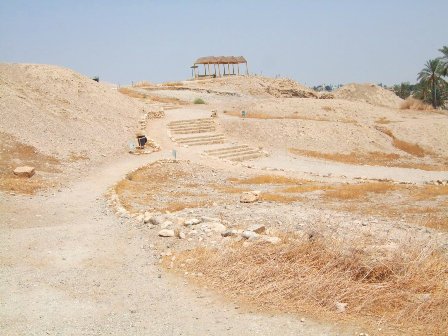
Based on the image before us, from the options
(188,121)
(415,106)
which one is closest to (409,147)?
(188,121)

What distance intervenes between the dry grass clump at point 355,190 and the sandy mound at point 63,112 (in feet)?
38.6

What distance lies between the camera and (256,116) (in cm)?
3341

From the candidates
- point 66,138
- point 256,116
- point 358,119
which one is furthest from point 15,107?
point 358,119

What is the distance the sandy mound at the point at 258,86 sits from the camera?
167 ft

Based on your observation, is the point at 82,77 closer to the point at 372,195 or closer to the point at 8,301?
the point at 372,195

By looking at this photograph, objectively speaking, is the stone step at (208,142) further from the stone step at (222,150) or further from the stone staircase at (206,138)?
the stone step at (222,150)

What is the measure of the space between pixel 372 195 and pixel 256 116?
1899 cm

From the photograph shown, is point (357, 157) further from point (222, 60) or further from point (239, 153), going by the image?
point (222, 60)

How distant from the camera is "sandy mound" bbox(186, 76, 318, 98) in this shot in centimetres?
5094

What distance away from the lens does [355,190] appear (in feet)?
52.4

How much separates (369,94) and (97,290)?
201ft

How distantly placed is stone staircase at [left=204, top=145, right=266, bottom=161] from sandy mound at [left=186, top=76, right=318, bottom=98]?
24796 millimetres

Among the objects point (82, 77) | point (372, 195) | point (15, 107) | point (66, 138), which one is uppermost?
point (82, 77)

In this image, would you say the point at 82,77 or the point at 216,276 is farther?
the point at 82,77
